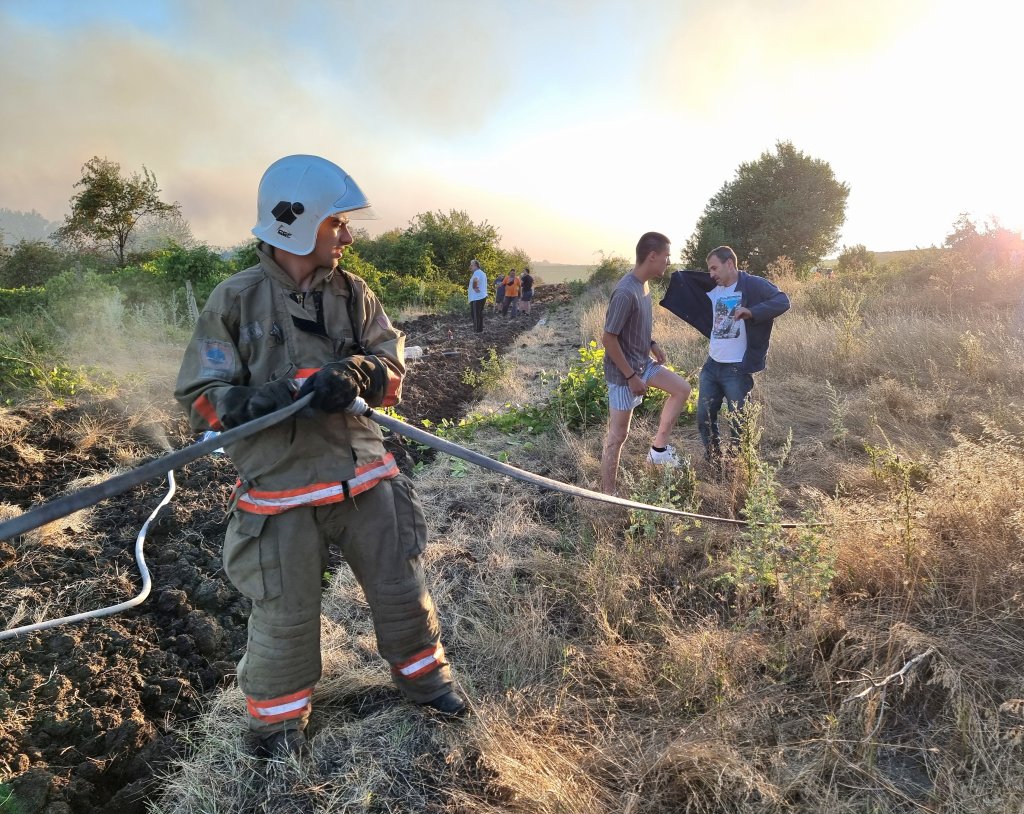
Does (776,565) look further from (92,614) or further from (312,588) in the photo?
(92,614)

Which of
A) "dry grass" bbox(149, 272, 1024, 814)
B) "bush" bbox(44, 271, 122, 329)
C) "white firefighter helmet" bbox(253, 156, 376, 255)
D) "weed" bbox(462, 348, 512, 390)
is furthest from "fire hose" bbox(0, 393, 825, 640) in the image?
"bush" bbox(44, 271, 122, 329)

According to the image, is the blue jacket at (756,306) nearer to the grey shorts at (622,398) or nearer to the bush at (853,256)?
the grey shorts at (622,398)

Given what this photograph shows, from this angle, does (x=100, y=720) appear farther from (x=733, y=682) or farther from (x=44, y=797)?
(x=733, y=682)

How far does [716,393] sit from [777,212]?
2758cm

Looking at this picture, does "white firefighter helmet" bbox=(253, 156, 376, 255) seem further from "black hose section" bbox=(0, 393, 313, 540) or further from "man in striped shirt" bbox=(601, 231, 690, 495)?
"man in striped shirt" bbox=(601, 231, 690, 495)

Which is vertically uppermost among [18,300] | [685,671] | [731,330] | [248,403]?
[18,300]

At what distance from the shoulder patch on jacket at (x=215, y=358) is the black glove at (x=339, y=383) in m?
0.29

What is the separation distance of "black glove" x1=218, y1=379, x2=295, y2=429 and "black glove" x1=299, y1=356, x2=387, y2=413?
0.08 meters

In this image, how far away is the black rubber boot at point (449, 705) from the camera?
2312 millimetres

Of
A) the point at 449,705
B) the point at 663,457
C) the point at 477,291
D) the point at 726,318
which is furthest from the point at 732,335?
the point at 477,291

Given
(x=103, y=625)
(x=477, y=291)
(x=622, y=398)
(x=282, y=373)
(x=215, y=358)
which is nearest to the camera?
(x=215, y=358)

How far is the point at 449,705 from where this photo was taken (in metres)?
2.32

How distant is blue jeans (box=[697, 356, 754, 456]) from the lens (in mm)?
4527

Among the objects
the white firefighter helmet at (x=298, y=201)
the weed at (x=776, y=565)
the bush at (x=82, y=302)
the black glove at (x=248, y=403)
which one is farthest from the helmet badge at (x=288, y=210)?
the bush at (x=82, y=302)
